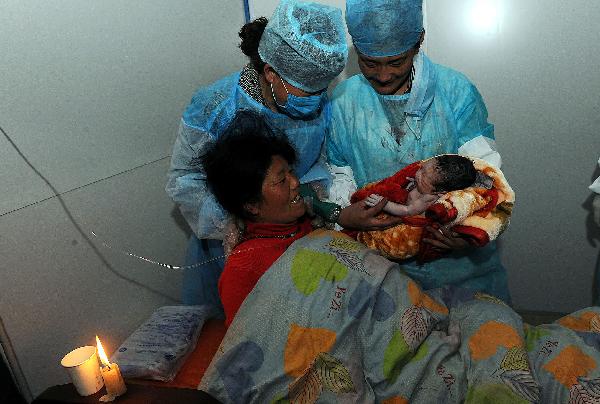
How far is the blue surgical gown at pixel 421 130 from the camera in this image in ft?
5.55

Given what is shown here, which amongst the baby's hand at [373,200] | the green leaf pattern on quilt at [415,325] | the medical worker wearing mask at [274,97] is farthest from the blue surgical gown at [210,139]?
the green leaf pattern on quilt at [415,325]

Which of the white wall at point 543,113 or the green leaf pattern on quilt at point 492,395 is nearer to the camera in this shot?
the green leaf pattern on quilt at point 492,395

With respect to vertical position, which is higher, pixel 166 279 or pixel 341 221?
pixel 341 221

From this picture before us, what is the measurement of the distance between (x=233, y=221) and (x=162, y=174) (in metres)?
0.67

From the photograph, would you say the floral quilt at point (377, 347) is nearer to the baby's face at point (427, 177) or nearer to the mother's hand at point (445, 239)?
the mother's hand at point (445, 239)

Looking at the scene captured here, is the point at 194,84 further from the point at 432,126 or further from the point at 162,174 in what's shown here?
the point at 432,126

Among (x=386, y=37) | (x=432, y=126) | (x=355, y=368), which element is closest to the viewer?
(x=355, y=368)

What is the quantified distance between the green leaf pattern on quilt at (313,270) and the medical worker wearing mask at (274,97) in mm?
421

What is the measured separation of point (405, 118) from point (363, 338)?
0.85 metres

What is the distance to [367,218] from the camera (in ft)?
5.40

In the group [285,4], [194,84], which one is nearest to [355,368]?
[285,4]

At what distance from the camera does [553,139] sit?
7.98ft

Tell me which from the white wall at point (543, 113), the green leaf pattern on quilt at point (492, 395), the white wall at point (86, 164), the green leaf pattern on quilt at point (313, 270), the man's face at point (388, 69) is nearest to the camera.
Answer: the green leaf pattern on quilt at point (492, 395)

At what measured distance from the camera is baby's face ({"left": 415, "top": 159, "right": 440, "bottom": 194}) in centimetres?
155
